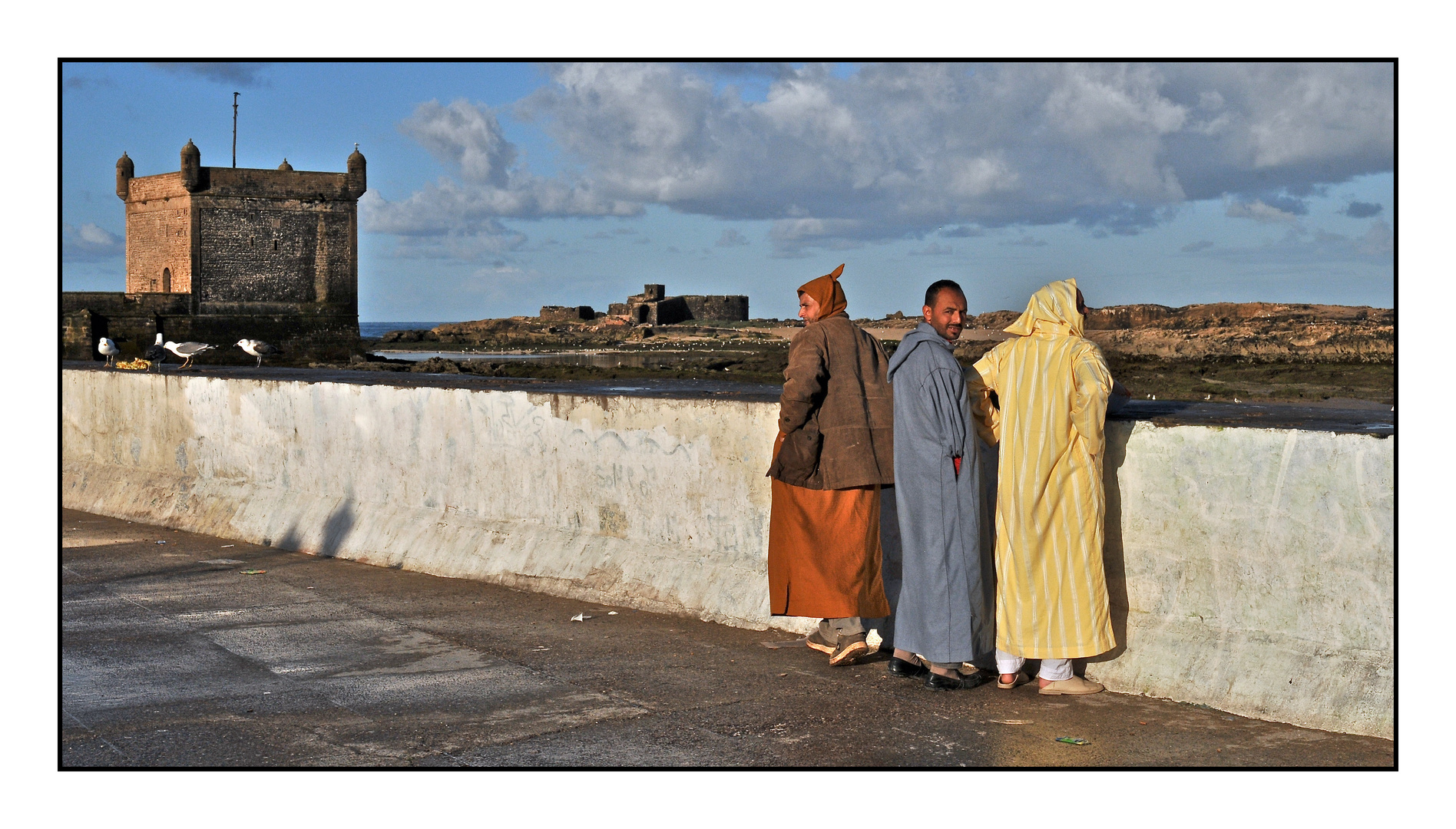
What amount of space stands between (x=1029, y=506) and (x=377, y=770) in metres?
2.71

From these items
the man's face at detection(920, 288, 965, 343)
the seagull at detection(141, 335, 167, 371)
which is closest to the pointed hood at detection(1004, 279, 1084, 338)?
the man's face at detection(920, 288, 965, 343)

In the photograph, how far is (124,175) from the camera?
65.4m

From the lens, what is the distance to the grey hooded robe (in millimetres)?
5574

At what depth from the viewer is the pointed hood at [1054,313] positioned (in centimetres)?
545

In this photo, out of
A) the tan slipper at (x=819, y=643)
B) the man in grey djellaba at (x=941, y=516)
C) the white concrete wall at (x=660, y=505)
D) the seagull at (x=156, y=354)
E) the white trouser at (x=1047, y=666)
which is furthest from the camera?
the seagull at (x=156, y=354)

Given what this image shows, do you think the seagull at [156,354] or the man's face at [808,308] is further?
the seagull at [156,354]

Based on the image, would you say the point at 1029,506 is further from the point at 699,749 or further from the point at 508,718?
the point at 508,718

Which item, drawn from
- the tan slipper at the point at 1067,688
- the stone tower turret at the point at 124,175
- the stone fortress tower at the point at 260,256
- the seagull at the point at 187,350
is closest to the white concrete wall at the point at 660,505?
the tan slipper at the point at 1067,688

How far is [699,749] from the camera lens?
4.71m

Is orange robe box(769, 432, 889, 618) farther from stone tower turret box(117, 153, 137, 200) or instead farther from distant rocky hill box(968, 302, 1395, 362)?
stone tower turret box(117, 153, 137, 200)

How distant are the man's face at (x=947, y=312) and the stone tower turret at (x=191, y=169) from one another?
5856cm

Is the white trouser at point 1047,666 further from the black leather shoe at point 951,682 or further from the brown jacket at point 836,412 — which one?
the brown jacket at point 836,412

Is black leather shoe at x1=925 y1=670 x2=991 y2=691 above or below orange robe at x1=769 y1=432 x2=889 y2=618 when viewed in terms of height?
below

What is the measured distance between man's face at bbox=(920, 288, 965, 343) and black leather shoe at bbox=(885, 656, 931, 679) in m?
1.40
